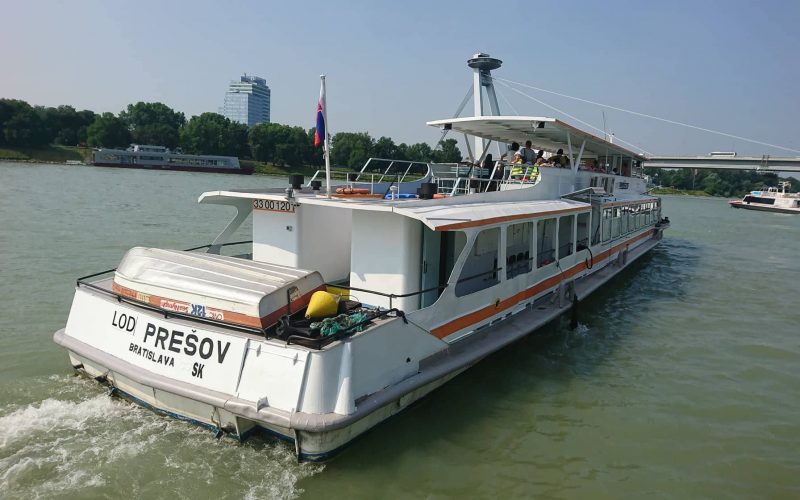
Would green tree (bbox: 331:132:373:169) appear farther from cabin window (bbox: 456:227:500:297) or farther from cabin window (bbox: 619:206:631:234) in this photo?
cabin window (bbox: 456:227:500:297)

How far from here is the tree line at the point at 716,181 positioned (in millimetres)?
115312

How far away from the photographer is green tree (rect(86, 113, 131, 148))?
9138 cm

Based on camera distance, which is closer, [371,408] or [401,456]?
[371,408]

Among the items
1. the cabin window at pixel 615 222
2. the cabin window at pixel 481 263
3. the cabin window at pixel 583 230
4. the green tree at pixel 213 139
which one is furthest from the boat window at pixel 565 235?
the green tree at pixel 213 139

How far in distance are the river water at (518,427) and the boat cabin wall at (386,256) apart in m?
1.61

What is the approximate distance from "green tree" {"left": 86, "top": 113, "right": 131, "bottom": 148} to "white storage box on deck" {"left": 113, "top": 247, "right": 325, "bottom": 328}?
101 meters

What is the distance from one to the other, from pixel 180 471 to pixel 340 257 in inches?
169

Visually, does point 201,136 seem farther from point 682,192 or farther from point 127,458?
point 682,192

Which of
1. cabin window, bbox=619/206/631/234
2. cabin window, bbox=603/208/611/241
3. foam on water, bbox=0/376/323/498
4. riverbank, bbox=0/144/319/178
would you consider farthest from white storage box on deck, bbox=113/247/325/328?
riverbank, bbox=0/144/319/178

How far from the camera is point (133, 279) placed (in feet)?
20.9

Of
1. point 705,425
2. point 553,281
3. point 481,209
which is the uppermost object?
point 481,209

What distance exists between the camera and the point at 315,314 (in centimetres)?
583

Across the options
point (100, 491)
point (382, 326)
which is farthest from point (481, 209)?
point (100, 491)

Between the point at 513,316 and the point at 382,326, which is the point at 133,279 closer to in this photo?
the point at 382,326
